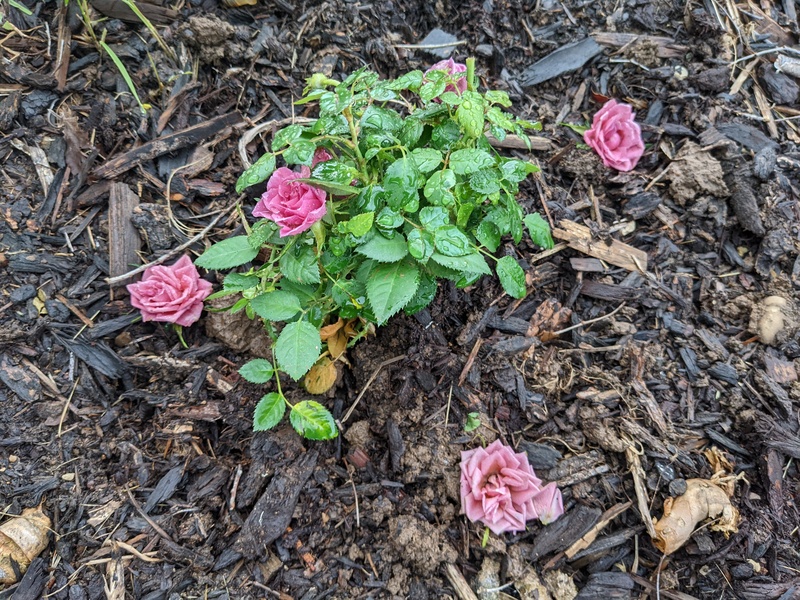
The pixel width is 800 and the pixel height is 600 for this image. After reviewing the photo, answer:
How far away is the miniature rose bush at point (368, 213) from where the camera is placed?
5.57 ft

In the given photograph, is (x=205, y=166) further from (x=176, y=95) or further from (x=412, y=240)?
(x=412, y=240)

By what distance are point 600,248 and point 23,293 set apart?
2.70m

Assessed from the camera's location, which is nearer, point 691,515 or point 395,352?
point 691,515

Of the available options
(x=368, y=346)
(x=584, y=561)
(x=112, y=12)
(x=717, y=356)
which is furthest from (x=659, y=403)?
(x=112, y=12)

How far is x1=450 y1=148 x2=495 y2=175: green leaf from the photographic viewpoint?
1.74m

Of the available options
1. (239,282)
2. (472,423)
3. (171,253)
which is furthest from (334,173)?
(472,423)

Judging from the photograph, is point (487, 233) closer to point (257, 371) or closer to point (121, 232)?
point (257, 371)

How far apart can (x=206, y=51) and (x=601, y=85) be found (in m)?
2.16

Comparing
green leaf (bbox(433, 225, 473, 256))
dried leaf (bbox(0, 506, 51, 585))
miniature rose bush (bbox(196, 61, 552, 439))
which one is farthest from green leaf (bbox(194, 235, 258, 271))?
dried leaf (bbox(0, 506, 51, 585))

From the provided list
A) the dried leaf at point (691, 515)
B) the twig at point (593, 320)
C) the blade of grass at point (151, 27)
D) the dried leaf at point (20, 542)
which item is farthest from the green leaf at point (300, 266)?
the dried leaf at point (691, 515)

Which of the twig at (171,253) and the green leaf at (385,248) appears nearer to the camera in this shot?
the green leaf at (385,248)

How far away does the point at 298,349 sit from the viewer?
1.77 m

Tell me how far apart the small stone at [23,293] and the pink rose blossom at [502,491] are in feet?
6.59

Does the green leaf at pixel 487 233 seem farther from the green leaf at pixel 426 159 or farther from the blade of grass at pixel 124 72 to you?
the blade of grass at pixel 124 72
